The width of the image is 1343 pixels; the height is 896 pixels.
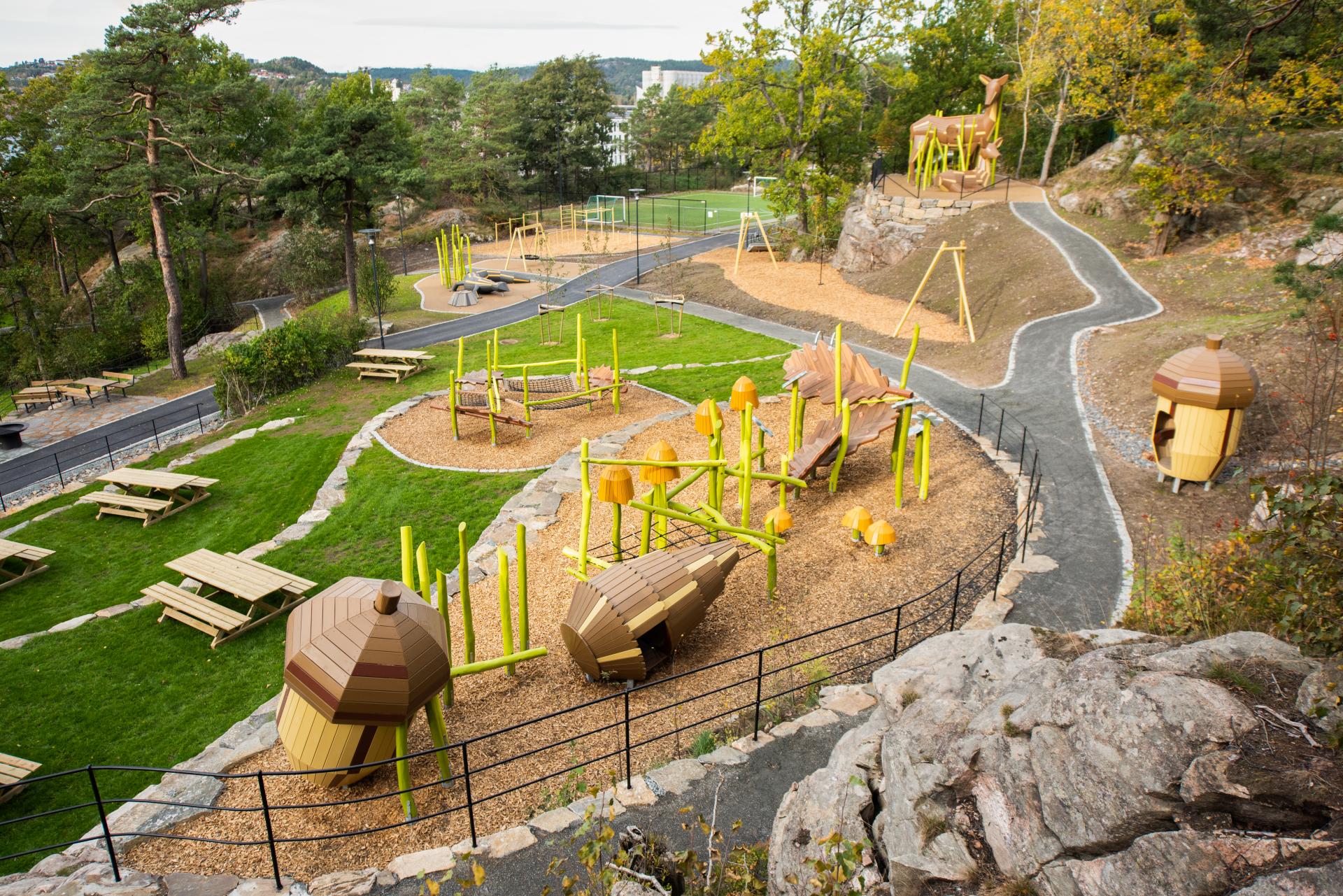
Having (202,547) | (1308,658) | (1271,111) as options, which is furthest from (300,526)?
(1271,111)

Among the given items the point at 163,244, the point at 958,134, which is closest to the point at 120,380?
the point at 163,244

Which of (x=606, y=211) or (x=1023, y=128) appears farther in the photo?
(x=606, y=211)

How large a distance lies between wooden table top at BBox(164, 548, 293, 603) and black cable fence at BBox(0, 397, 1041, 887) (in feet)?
10.2

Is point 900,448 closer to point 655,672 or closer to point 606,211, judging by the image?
point 655,672

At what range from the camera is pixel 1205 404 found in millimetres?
12086

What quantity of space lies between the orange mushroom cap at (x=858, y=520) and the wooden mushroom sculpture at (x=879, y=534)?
0.15 metres

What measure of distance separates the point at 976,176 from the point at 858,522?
88.5 ft

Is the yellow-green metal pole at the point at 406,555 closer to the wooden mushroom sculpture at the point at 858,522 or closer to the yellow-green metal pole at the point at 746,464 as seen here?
the yellow-green metal pole at the point at 746,464

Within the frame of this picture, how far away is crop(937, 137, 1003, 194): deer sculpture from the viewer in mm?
33625

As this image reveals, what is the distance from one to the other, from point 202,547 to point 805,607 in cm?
1138

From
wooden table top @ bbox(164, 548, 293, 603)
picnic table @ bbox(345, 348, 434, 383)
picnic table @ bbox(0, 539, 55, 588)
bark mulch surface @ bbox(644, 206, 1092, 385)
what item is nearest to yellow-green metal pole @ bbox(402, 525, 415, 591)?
wooden table top @ bbox(164, 548, 293, 603)

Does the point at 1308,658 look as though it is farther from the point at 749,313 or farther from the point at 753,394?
the point at 749,313

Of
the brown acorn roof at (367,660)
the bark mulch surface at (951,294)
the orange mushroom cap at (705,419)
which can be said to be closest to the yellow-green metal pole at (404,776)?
the brown acorn roof at (367,660)

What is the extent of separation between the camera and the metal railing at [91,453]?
777 inches
